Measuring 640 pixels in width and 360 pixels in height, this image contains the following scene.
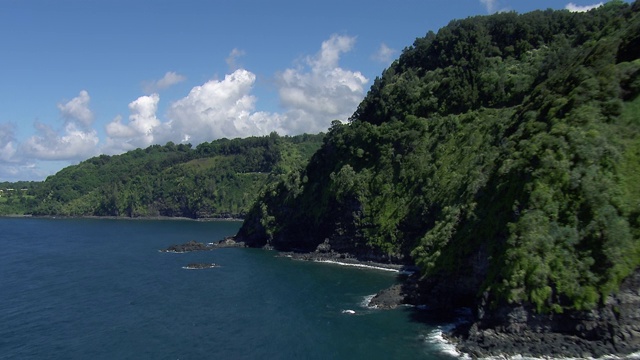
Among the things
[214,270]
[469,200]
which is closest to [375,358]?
[469,200]

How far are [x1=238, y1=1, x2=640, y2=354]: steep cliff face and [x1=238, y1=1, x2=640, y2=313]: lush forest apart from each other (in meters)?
0.23

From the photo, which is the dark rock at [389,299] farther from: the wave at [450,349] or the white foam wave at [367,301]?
the wave at [450,349]

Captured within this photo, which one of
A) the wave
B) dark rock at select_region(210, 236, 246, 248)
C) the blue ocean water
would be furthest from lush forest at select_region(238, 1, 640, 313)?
the blue ocean water

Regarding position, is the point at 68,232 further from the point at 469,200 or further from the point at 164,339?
the point at 469,200

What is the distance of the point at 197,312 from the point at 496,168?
46654mm

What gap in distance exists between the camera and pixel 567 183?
5800 centimetres

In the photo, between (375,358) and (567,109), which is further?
(567,109)

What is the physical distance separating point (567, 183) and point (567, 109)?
1532 cm

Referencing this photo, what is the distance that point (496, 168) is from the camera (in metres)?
75.2

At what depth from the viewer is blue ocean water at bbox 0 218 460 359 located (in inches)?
2282

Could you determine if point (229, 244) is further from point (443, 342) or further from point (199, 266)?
point (443, 342)

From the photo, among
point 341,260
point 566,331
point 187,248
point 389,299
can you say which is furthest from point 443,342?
point 187,248

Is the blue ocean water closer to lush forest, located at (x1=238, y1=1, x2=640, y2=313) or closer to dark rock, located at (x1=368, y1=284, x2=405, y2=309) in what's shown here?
dark rock, located at (x1=368, y1=284, x2=405, y2=309)

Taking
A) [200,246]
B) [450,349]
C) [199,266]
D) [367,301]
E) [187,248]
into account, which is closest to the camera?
[450,349]
